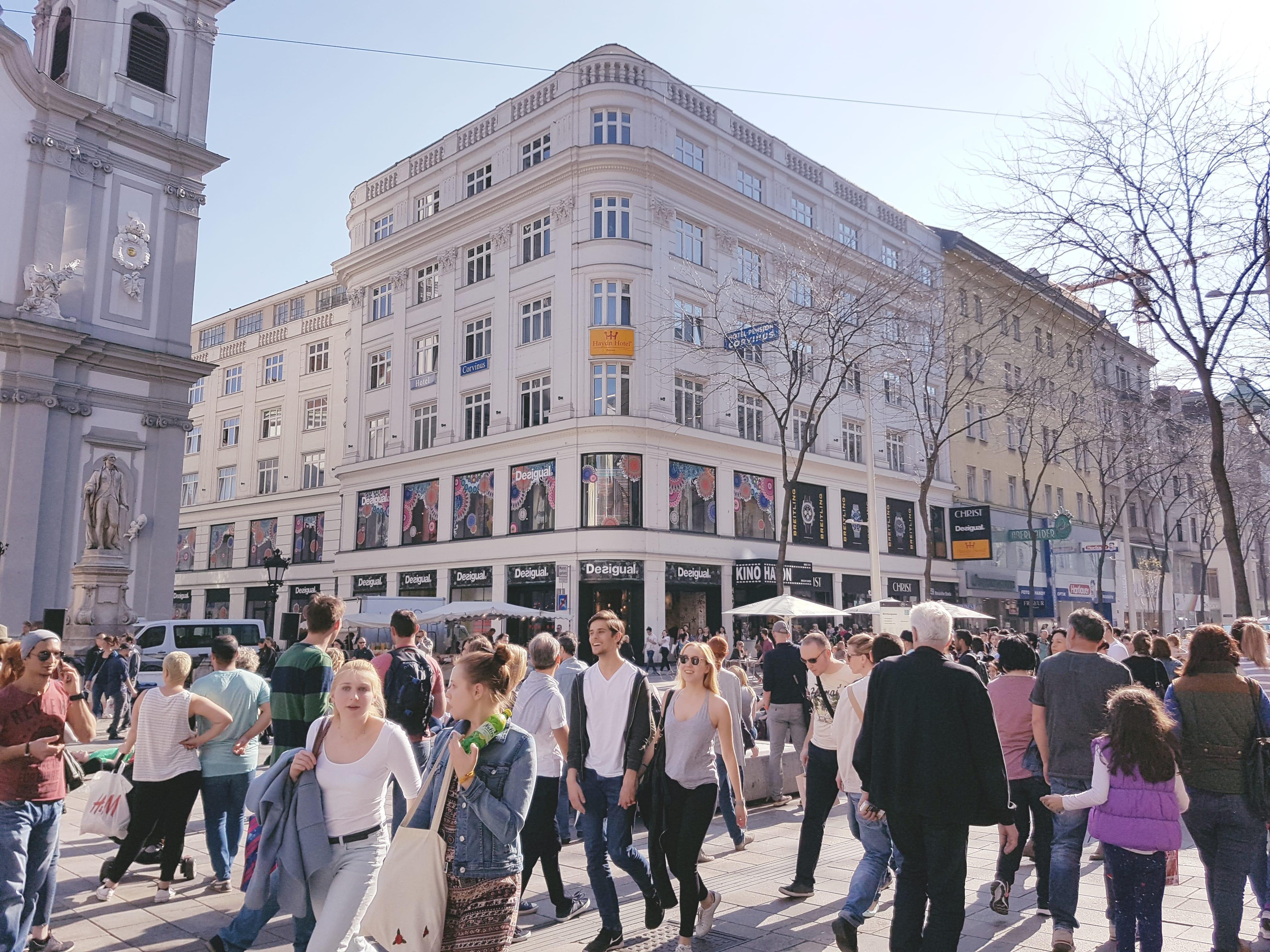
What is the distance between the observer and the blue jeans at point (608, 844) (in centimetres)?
569

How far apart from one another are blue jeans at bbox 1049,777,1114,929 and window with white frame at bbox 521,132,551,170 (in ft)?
111

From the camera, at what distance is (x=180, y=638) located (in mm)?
23344

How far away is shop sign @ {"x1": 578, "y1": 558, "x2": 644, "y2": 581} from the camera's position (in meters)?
32.5

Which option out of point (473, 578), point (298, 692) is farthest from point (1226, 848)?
point (473, 578)

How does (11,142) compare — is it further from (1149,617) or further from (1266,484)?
(1149,617)

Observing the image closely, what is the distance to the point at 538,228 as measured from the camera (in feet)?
120

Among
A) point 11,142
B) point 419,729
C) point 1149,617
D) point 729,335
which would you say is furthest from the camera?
point 1149,617

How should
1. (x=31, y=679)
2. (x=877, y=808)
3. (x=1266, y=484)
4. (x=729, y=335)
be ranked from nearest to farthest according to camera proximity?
(x=877, y=808)
(x=31, y=679)
(x=729, y=335)
(x=1266, y=484)

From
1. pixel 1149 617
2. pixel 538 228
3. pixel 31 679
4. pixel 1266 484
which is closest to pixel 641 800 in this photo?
pixel 31 679

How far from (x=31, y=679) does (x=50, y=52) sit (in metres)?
36.2

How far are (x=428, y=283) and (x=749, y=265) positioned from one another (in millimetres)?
14127

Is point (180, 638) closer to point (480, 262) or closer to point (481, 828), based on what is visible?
point (480, 262)

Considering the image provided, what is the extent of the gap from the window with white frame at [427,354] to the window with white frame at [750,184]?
14278mm

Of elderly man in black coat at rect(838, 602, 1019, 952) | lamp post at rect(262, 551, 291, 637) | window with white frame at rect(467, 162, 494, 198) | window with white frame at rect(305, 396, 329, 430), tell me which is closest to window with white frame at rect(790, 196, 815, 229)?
window with white frame at rect(467, 162, 494, 198)
